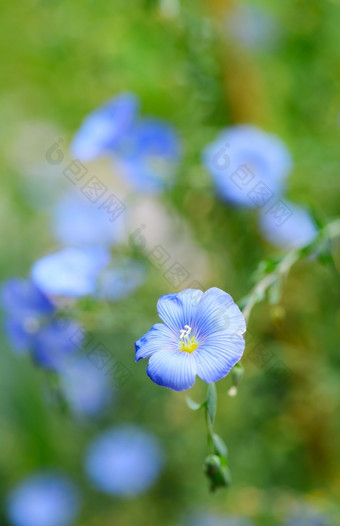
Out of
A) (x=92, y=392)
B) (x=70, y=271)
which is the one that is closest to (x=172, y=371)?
(x=70, y=271)

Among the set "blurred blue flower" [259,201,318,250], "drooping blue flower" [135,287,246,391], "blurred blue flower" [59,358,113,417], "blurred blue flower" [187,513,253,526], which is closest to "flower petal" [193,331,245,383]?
"drooping blue flower" [135,287,246,391]

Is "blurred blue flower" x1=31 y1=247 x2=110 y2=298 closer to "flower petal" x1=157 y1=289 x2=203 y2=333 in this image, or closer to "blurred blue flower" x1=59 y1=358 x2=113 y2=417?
"flower petal" x1=157 y1=289 x2=203 y2=333

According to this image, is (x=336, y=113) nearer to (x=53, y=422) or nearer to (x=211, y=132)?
(x=211, y=132)

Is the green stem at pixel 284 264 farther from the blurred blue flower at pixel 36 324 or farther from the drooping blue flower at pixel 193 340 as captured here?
the blurred blue flower at pixel 36 324

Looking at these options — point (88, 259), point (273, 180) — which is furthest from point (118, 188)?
point (88, 259)

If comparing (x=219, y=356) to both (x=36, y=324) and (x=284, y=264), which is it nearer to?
(x=284, y=264)

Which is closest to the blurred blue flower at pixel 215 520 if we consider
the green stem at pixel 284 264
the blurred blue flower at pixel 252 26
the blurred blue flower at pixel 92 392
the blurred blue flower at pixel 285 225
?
the blurred blue flower at pixel 92 392
